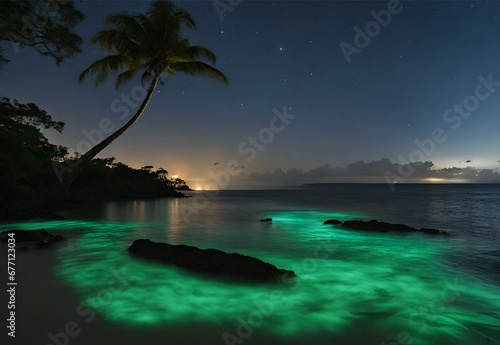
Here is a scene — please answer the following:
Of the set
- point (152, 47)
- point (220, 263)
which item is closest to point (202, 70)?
point (152, 47)

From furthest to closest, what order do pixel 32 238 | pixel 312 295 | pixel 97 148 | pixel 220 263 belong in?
pixel 97 148
pixel 32 238
pixel 220 263
pixel 312 295

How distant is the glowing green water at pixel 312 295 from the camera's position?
4.61m

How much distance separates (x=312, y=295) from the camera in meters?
5.81

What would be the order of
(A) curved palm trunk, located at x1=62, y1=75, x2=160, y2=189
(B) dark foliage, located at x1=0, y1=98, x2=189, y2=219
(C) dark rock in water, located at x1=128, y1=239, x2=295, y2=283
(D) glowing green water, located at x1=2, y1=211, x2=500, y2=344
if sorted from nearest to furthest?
(D) glowing green water, located at x1=2, y1=211, x2=500, y2=344 → (C) dark rock in water, located at x1=128, y1=239, x2=295, y2=283 → (A) curved palm trunk, located at x1=62, y1=75, x2=160, y2=189 → (B) dark foliage, located at x1=0, y1=98, x2=189, y2=219

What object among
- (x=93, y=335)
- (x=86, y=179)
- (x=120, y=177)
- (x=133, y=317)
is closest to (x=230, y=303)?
(x=133, y=317)

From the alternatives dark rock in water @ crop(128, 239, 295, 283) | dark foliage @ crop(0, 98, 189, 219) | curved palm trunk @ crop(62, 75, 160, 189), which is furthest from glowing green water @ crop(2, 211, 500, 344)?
dark foliage @ crop(0, 98, 189, 219)

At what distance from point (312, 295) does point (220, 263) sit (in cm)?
213

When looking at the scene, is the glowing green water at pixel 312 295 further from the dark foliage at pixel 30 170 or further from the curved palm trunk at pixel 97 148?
the dark foliage at pixel 30 170

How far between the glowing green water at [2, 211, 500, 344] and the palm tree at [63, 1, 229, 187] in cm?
752

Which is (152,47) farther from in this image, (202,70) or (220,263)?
(220,263)

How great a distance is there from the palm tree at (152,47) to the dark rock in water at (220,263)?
6540 mm

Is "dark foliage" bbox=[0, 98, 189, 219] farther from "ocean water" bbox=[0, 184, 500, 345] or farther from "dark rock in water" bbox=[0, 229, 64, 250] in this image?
"ocean water" bbox=[0, 184, 500, 345]

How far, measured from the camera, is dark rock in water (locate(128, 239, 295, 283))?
6371mm

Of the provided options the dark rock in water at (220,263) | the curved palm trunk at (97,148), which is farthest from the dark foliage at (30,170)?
the dark rock in water at (220,263)
